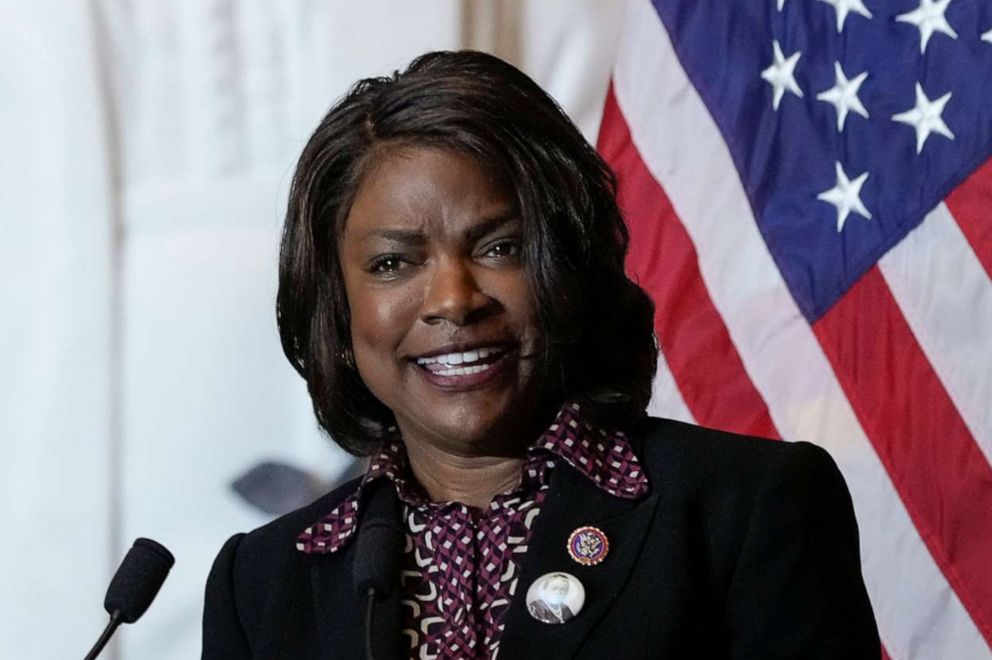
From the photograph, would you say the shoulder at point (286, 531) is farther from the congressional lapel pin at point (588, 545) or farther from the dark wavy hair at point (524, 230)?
the congressional lapel pin at point (588, 545)

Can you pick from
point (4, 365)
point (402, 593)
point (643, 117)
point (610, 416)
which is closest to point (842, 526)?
point (610, 416)

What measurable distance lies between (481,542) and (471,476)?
0.30 feet

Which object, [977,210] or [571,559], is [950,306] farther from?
[571,559]

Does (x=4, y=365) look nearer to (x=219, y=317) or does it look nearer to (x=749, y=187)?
(x=219, y=317)

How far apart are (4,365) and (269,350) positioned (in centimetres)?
41

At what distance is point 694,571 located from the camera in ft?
4.66

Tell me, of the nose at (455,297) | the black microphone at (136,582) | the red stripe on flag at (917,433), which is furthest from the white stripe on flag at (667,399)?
the black microphone at (136,582)

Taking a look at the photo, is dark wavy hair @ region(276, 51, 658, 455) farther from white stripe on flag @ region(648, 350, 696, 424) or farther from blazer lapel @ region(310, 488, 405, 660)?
white stripe on flag @ region(648, 350, 696, 424)

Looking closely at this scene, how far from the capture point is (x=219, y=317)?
98.0 inches

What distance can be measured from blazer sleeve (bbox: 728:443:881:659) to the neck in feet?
0.90

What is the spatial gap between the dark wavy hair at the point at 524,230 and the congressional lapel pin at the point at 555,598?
20cm

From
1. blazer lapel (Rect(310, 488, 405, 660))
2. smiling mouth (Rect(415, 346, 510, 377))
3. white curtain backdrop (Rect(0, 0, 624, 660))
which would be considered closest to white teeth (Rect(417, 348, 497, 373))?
smiling mouth (Rect(415, 346, 510, 377))

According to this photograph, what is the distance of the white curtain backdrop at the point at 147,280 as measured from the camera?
2404mm

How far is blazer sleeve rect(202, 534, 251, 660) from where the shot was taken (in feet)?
5.32
